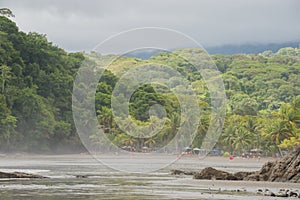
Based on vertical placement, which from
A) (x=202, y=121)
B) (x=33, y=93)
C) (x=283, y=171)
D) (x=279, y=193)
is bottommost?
(x=279, y=193)

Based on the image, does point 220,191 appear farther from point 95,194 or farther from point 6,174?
point 6,174

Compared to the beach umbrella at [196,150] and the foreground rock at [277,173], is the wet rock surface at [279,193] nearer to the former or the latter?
the foreground rock at [277,173]

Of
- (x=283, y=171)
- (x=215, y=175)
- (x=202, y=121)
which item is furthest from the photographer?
(x=202, y=121)

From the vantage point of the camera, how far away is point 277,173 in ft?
108

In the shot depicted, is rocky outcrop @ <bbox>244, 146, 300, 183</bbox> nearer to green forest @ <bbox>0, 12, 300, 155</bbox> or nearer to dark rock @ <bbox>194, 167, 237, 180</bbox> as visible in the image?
dark rock @ <bbox>194, 167, 237, 180</bbox>

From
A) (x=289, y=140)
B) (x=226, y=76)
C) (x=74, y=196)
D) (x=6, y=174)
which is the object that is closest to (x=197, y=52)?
(x=289, y=140)

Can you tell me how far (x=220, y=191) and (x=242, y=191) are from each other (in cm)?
94

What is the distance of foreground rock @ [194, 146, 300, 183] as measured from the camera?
32219mm

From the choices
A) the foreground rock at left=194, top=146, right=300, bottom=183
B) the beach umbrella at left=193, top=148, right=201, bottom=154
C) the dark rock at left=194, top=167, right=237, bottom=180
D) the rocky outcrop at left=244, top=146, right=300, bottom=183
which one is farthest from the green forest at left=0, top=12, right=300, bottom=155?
the rocky outcrop at left=244, top=146, right=300, bottom=183

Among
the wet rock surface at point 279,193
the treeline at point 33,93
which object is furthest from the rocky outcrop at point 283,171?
the treeline at point 33,93

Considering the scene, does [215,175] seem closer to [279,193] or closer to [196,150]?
[279,193]

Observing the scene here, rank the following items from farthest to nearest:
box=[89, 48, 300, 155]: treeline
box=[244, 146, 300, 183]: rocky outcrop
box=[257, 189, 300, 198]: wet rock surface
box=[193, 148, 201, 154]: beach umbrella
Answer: box=[193, 148, 201, 154]: beach umbrella, box=[89, 48, 300, 155]: treeline, box=[244, 146, 300, 183]: rocky outcrop, box=[257, 189, 300, 198]: wet rock surface

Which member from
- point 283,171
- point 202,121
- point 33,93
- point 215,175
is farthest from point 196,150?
point 283,171

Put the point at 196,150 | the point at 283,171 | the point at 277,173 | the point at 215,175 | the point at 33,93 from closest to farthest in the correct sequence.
A: the point at 283,171
the point at 277,173
the point at 215,175
the point at 33,93
the point at 196,150
